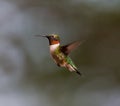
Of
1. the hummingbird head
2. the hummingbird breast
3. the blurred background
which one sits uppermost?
the hummingbird head

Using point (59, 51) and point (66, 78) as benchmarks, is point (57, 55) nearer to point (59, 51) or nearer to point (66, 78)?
point (59, 51)

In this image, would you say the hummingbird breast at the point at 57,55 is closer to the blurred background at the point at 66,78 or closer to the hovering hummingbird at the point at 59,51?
the hovering hummingbird at the point at 59,51

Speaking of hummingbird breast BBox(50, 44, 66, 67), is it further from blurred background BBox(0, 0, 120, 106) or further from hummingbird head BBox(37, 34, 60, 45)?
blurred background BBox(0, 0, 120, 106)

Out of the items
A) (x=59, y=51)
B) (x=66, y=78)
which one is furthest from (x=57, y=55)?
(x=66, y=78)

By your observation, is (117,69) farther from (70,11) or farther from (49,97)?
(70,11)

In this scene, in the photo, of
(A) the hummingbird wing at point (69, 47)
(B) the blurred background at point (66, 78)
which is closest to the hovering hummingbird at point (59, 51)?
(A) the hummingbird wing at point (69, 47)

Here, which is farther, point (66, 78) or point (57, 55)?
point (66, 78)

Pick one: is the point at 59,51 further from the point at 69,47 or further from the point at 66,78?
the point at 66,78

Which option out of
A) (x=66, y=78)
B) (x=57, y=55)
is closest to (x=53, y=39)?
(x=57, y=55)

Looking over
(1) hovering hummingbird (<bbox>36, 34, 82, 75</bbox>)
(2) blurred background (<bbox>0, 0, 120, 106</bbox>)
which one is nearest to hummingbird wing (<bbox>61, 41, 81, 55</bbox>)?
(1) hovering hummingbird (<bbox>36, 34, 82, 75</bbox>)

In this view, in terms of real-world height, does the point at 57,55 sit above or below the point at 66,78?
above

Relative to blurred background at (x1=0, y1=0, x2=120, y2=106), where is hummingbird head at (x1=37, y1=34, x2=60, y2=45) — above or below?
above
